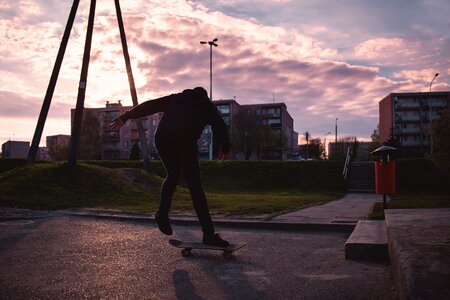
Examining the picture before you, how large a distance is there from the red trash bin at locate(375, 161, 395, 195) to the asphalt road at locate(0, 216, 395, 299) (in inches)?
162

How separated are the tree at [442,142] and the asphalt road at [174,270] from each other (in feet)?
48.1

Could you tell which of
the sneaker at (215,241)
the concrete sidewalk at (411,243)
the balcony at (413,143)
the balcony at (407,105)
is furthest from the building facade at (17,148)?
the balcony at (413,143)

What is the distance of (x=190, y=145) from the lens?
4598mm

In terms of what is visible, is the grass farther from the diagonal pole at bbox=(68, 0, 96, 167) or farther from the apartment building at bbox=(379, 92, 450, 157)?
the apartment building at bbox=(379, 92, 450, 157)

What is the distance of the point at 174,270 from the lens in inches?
153

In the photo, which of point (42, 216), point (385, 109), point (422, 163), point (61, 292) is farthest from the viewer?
point (385, 109)

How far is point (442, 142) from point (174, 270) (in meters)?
18.0

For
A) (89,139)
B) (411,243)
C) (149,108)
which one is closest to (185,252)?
(149,108)

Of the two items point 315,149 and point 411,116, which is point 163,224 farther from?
point 315,149

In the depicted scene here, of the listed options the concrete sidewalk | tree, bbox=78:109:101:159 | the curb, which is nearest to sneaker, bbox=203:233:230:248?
the concrete sidewalk

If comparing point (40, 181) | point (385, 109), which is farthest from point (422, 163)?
point (385, 109)

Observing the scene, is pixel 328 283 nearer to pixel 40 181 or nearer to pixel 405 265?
pixel 405 265

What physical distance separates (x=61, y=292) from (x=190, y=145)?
2.03m

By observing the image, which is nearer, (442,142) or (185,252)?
(185,252)
